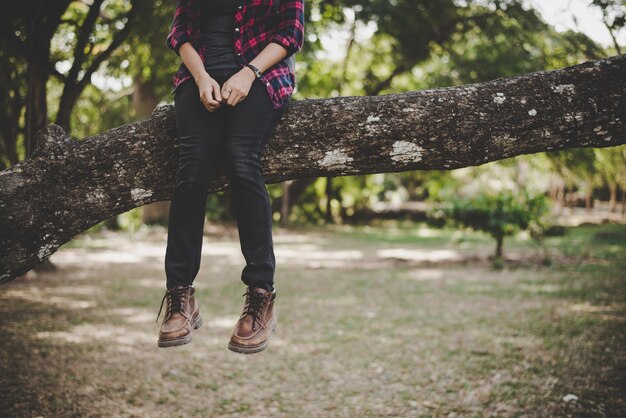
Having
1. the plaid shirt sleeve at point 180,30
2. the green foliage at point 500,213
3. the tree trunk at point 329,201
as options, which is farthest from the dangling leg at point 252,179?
the tree trunk at point 329,201

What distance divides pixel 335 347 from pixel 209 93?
13.7ft

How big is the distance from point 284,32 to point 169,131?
0.93 metres

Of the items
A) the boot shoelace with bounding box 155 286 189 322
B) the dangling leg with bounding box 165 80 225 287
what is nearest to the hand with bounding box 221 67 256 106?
the dangling leg with bounding box 165 80 225 287

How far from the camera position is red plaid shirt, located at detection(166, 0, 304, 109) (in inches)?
104

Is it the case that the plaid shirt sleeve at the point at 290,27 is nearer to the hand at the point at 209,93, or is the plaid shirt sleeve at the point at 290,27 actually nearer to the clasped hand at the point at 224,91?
the clasped hand at the point at 224,91

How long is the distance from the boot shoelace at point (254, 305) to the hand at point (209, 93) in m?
1.08

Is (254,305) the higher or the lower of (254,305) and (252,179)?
the lower

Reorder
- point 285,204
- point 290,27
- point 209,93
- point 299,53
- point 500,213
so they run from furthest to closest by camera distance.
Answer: point 285,204 < point 500,213 < point 299,53 < point 290,27 < point 209,93

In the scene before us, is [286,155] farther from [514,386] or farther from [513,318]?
[513,318]

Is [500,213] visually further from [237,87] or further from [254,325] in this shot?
[237,87]

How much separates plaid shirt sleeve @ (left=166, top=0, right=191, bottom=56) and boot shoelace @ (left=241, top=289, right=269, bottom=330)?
1.56 metres

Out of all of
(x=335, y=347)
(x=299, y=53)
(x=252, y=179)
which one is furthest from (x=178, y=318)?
(x=299, y=53)

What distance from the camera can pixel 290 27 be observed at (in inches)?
105

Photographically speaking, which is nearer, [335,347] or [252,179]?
[252,179]
